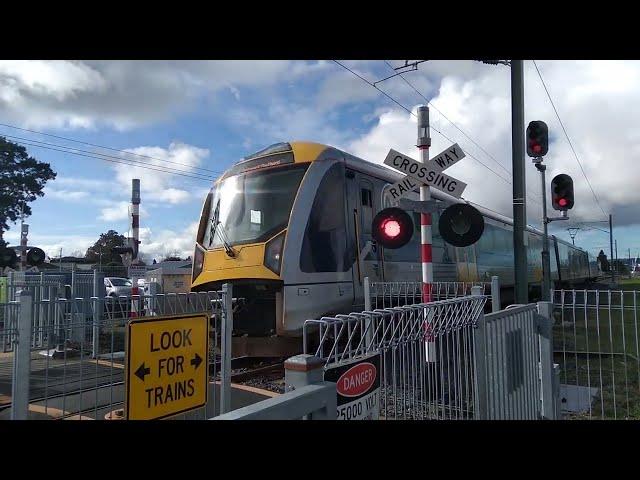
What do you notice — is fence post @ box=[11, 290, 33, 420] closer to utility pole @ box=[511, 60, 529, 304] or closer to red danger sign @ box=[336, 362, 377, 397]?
red danger sign @ box=[336, 362, 377, 397]

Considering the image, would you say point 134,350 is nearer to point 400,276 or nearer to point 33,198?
point 400,276

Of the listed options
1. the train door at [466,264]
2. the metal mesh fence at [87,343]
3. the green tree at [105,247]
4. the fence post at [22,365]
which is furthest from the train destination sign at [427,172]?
the green tree at [105,247]

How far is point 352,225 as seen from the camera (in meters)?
8.78

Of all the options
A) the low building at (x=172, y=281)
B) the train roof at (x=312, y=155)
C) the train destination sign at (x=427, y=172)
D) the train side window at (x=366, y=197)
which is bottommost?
the low building at (x=172, y=281)

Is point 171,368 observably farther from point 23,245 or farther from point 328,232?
point 23,245

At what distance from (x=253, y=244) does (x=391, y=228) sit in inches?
119

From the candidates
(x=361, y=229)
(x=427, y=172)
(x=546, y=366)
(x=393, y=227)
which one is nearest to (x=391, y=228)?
(x=393, y=227)

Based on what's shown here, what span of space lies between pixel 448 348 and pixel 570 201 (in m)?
4.75

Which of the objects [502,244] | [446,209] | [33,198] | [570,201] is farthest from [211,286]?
[33,198]

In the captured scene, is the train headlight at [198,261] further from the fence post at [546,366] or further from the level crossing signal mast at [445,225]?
the fence post at [546,366]

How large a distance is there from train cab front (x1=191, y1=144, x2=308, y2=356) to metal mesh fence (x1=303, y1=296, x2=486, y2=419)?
12.8 feet

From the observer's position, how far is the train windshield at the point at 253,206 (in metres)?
8.16

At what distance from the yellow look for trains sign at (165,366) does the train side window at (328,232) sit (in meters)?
4.07

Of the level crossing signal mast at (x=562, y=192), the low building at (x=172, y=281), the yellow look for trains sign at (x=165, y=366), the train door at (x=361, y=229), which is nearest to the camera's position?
the yellow look for trains sign at (x=165, y=366)
